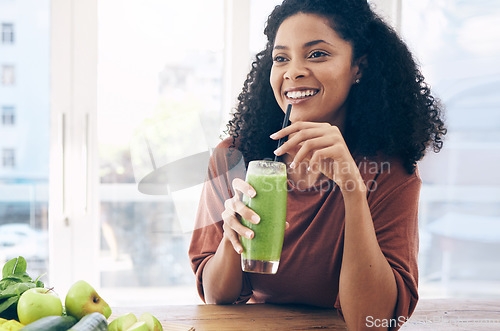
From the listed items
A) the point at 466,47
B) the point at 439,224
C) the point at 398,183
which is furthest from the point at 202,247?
the point at 466,47

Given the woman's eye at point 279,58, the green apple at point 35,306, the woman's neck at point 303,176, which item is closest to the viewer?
the green apple at point 35,306

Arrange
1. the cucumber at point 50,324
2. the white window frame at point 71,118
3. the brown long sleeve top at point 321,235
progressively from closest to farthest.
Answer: the cucumber at point 50,324, the brown long sleeve top at point 321,235, the white window frame at point 71,118

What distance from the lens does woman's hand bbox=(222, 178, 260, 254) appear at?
115 cm

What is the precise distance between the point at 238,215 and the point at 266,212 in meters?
0.10

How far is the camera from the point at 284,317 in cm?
122

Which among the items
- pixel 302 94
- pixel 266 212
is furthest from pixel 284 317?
pixel 302 94

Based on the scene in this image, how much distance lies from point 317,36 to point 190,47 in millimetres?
1708

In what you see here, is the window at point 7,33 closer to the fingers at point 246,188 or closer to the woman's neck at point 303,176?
the woman's neck at point 303,176

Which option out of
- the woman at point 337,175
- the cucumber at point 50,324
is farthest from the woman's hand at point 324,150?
the cucumber at point 50,324

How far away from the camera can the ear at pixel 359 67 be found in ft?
5.09

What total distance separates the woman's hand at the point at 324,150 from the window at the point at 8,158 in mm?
2235

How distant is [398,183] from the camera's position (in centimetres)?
140

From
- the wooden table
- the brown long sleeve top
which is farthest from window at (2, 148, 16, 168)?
the wooden table

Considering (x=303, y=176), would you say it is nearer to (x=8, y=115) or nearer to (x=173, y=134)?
(x=173, y=134)
